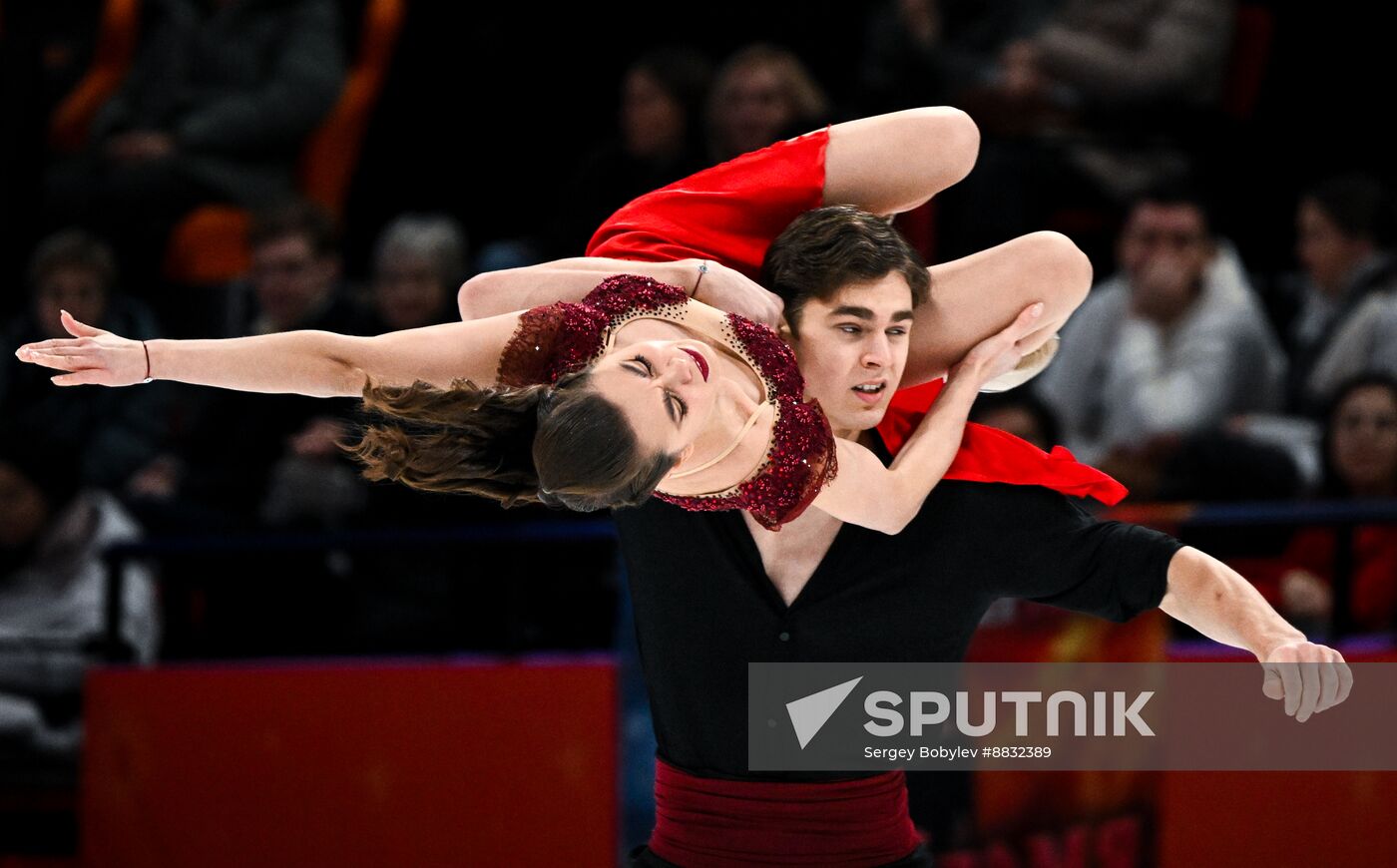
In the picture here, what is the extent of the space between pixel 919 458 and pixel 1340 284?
297cm

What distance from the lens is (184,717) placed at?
472cm

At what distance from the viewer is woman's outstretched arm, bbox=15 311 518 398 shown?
254cm

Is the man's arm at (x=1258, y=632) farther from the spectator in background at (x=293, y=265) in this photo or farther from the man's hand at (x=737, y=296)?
the spectator in background at (x=293, y=265)

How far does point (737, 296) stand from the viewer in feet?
9.05

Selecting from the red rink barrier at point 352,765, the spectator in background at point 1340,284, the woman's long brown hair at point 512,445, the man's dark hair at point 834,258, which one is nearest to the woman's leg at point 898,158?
the man's dark hair at point 834,258

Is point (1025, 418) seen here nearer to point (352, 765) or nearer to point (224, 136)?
point (352, 765)

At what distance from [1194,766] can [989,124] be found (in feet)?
7.71

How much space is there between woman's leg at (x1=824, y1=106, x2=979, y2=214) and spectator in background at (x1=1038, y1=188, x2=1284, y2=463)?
2.18 meters

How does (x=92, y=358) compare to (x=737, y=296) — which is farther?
(x=737, y=296)

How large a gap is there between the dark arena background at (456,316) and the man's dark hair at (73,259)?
0.6 inches

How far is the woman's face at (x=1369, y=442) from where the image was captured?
15.1 feet

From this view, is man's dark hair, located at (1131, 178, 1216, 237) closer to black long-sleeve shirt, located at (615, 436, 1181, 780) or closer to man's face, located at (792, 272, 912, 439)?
black long-sleeve shirt, located at (615, 436, 1181, 780)

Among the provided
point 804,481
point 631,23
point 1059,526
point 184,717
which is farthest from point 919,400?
point 631,23

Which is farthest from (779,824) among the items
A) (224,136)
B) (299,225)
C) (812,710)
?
(224,136)
